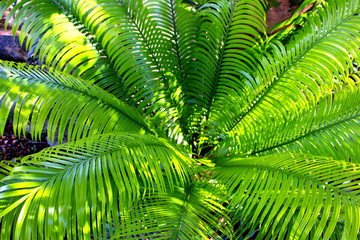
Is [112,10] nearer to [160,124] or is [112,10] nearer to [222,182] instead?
[160,124]

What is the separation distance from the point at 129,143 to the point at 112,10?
109 cm

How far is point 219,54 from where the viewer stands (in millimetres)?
2131

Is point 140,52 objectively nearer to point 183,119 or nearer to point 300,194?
point 183,119

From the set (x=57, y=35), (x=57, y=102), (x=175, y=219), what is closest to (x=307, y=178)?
(x=175, y=219)

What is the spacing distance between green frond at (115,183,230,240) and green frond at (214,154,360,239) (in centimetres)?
15

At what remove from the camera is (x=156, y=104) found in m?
2.10

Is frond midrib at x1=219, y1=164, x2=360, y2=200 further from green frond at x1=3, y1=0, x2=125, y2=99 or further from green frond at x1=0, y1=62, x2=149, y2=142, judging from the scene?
green frond at x1=3, y1=0, x2=125, y2=99

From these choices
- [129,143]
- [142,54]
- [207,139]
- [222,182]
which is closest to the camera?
[129,143]

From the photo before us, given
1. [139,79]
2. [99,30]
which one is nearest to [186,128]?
[139,79]

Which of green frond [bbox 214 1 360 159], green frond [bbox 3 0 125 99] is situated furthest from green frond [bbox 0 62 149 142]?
green frond [bbox 214 1 360 159]

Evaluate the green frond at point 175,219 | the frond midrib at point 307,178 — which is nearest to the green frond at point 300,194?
the frond midrib at point 307,178

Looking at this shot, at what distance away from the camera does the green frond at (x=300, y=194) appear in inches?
40.4

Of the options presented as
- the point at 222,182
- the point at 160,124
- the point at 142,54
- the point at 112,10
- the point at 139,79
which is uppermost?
the point at 112,10

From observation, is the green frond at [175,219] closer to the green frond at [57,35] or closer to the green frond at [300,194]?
the green frond at [300,194]
